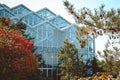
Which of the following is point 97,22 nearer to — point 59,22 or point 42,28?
point 42,28

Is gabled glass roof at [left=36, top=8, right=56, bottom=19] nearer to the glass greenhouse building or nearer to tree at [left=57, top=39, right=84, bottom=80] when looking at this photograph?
the glass greenhouse building

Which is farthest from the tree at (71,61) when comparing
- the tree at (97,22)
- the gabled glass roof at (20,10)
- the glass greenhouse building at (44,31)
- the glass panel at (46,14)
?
the tree at (97,22)

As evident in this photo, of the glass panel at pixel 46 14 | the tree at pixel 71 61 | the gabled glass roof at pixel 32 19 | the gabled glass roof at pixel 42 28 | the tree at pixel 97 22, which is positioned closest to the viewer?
the tree at pixel 97 22

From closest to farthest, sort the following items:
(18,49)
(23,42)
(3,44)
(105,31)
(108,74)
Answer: (108,74), (105,31), (3,44), (18,49), (23,42)

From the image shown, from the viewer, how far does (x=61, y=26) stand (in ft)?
152

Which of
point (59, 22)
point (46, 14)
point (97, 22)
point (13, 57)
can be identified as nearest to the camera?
point (97, 22)

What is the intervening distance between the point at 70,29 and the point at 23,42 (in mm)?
26251

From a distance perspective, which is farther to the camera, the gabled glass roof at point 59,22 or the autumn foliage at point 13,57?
the gabled glass roof at point 59,22

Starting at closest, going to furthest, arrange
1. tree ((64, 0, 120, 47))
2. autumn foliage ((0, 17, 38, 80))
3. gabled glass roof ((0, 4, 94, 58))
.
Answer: tree ((64, 0, 120, 47)), autumn foliage ((0, 17, 38, 80)), gabled glass roof ((0, 4, 94, 58))

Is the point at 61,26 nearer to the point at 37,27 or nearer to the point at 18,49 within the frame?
the point at 37,27

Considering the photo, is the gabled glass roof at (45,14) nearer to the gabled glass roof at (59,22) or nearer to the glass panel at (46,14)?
the glass panel at (46,14)

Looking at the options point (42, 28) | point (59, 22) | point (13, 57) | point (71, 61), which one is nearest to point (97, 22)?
point (13, 57)

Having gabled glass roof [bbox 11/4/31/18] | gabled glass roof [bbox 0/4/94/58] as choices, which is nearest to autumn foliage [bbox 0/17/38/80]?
gabled glass roof [bbox 0/4/94/58]

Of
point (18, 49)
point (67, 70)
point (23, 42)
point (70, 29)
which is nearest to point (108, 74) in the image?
point (18, 49)
